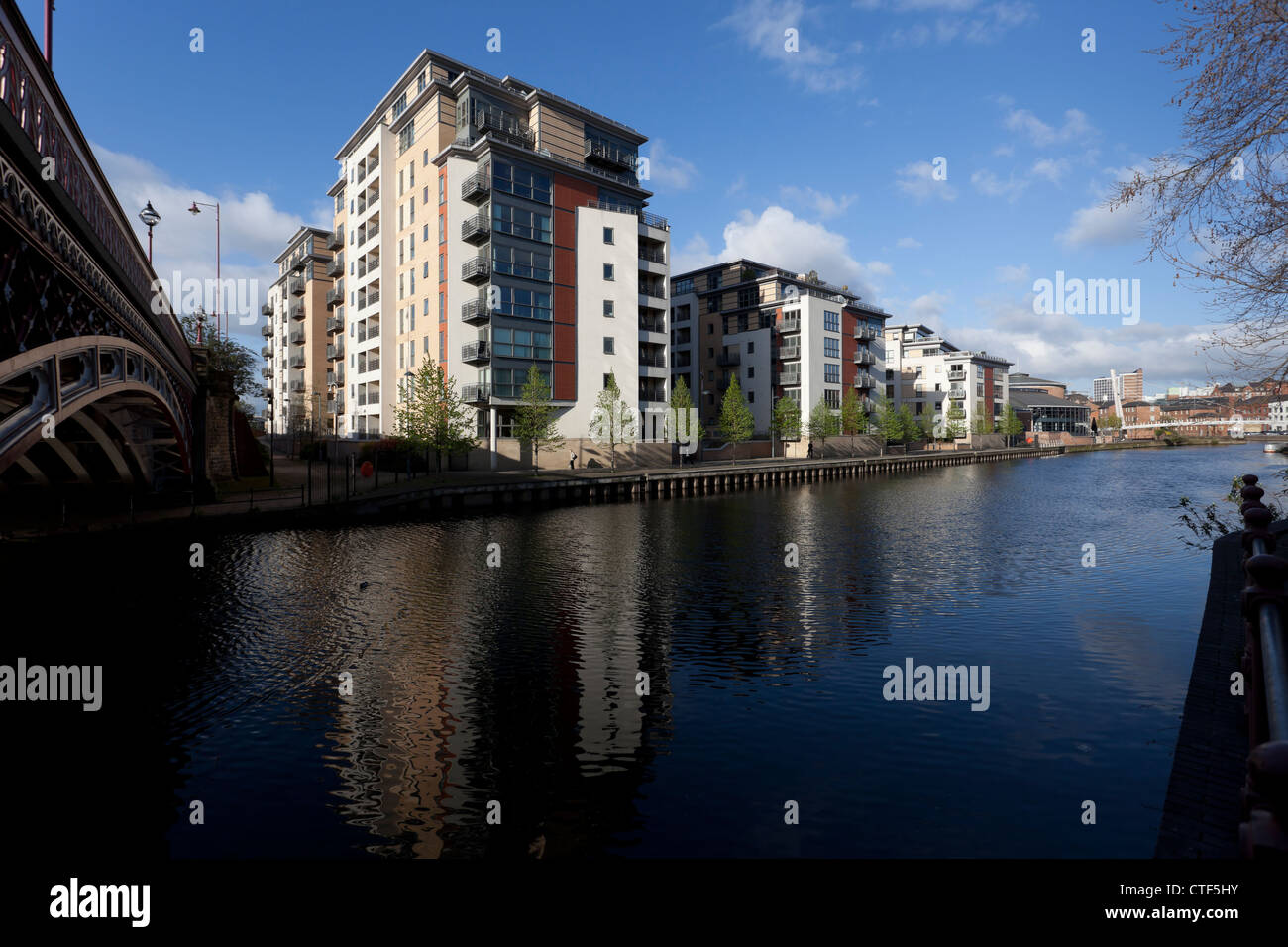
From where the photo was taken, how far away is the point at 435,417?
49531 mm

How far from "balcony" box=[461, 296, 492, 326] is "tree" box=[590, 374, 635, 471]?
11975 mm

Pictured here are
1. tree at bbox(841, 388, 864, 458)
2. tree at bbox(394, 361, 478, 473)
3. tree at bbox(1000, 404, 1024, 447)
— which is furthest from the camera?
tree at bbox(1000, 404, 1024, 447)

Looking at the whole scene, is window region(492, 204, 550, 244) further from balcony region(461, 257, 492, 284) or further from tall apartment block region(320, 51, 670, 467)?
balcony region(461, 257, 492, 284)

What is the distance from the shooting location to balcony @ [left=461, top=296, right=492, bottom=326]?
181ft

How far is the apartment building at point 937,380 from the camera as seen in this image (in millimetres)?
122500

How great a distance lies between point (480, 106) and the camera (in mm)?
56594

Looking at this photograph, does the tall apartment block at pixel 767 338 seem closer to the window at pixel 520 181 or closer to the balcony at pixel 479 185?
the window at pixel 520 181

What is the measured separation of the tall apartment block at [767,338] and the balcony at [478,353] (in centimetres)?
4162

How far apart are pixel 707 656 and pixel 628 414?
161 ft

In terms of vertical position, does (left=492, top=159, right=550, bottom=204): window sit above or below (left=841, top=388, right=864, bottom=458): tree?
above

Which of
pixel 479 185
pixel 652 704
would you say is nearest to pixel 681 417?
pixel 479 185

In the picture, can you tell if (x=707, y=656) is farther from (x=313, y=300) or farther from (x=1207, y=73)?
(x=313, y=300)

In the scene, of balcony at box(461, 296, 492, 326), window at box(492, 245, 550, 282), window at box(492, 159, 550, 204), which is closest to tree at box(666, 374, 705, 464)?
window at box(492, 245, 550, 282)

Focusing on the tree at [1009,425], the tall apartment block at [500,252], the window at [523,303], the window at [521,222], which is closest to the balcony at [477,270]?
the tall apartment block at [500,252]
